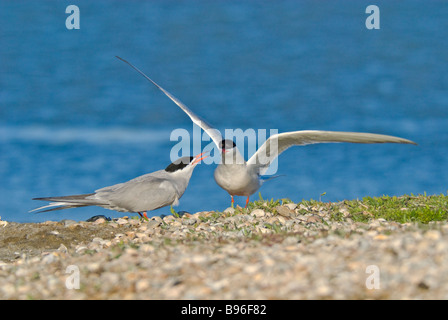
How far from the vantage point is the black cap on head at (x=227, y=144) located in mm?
8352

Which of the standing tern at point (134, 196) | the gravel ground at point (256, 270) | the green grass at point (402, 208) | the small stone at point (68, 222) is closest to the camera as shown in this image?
the gravel ground at point (256, 270)

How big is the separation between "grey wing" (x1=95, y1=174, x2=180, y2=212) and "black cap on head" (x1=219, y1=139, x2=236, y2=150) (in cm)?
128

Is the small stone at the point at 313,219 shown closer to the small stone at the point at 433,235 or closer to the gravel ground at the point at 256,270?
the gravel ground at the point at 256,270

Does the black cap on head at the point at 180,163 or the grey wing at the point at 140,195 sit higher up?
the black cap on head at the point at 180,163

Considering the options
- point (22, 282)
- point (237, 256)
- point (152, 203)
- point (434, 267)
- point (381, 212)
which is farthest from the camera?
point (152, 203)

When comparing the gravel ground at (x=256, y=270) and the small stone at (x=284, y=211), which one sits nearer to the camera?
the gravel ground at (x=256, y=270)

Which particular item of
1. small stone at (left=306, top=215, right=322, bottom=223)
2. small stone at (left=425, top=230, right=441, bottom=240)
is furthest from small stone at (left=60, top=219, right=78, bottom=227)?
small stone at (left=425, top=230, right=441, bottom=240)

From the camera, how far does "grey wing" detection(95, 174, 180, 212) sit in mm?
8766

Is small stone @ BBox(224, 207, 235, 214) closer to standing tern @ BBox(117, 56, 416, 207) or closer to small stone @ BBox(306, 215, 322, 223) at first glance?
standing tern @ BBox(117, 56, 416, 207)

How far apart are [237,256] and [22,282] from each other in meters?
2.07

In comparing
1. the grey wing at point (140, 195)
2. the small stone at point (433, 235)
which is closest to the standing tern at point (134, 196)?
the grey wing at point (140, 195)

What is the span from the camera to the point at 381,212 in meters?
7.96

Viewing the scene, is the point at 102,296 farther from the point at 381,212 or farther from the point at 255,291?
the point at 381,212
